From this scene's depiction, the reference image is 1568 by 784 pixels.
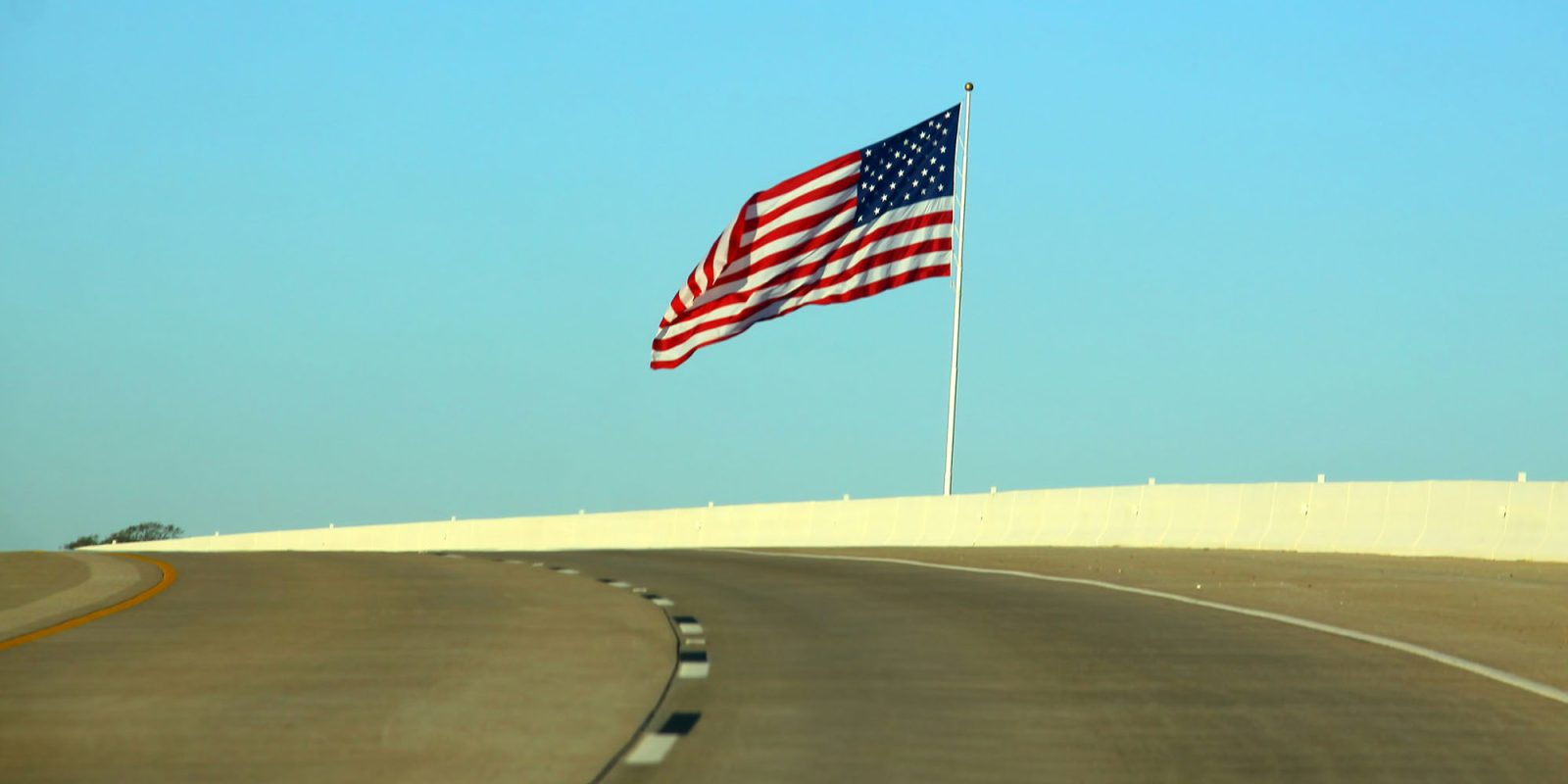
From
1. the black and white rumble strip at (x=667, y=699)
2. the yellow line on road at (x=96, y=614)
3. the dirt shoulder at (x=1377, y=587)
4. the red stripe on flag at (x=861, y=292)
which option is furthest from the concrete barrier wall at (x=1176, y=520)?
the yellow line on road at (x=96, y=614)

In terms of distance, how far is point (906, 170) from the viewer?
40812 mm

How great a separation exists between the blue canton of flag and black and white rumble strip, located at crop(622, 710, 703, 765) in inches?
1181

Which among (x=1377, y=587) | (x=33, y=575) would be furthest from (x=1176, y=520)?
(x=33, y=575)

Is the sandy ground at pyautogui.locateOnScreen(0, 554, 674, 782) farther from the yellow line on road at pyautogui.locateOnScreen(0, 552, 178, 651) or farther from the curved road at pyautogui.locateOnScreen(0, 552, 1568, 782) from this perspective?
the yellow line on road at pyautogui.locateOnScreen(0, 552, 178, 651)

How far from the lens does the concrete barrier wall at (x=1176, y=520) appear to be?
86.9 ft

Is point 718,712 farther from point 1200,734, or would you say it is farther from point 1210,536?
point 1210,536

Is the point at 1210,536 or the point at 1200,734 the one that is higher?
the point at 1210,536

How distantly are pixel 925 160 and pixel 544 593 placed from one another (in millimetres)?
23839

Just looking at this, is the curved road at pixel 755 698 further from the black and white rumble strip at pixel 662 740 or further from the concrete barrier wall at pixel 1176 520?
the concrete barrier wall at pixel 1176 520

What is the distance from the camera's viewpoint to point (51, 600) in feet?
58.3

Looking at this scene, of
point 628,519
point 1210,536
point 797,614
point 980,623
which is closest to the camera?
point 980,623

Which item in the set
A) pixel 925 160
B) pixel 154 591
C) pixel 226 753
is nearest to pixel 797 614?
pixel 154 591

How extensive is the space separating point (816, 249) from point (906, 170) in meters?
2.70

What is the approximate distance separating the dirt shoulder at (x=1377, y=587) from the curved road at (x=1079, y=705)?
2.91ft
